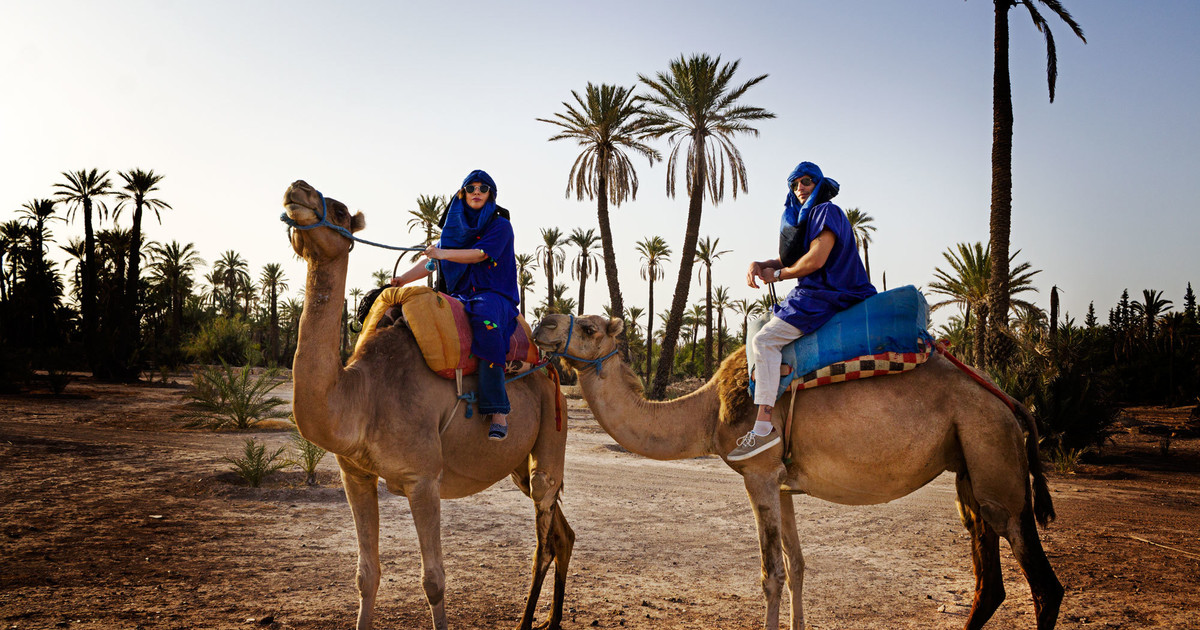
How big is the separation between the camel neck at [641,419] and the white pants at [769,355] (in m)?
0.47

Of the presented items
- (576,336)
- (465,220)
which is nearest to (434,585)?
(576,336)

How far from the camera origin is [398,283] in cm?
517

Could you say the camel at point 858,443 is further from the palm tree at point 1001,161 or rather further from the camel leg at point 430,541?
the palm tree at point 1001,161

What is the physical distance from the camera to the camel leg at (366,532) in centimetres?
439

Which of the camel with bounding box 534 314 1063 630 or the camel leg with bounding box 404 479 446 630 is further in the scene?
the camel with bounding box 534 314 1063 630

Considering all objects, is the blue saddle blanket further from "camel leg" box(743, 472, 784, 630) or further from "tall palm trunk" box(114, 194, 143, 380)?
"tall palm trunk" box(114, 194, 143, 380)

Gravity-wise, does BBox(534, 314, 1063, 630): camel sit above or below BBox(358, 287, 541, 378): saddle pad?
below

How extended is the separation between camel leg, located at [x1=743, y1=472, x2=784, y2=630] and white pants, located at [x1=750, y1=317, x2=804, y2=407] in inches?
19.8

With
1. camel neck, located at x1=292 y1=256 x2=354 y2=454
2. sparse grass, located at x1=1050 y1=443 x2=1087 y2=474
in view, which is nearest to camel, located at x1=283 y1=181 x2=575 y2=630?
camel neck, located at x1=292 y1=256 x2=354 y2=454

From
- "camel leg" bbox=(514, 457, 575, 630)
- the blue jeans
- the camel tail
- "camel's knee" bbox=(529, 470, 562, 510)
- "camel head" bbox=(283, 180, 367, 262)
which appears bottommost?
"camel leg" bbox=(514, 457, 575, 630)

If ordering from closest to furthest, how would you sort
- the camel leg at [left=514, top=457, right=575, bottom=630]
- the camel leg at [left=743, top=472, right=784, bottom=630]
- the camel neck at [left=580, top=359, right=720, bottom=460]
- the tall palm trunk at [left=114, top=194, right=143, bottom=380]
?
the camel leg at [left=743, top=472, right=784, bottom=630], the camel neck at [left=580, top=359, right=720, bottom=460], the camel leg at [left=514, top=457, right=575, bottom=630], the tall palm trunk at [left=114, top=194, right=143, bottom=380]

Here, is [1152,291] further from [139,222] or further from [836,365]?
[139,222]

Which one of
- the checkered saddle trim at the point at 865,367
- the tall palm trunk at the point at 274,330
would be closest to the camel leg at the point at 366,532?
the checkered saddle trim at the point at 865,367

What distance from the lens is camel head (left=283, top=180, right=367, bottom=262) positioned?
3.77 meters
